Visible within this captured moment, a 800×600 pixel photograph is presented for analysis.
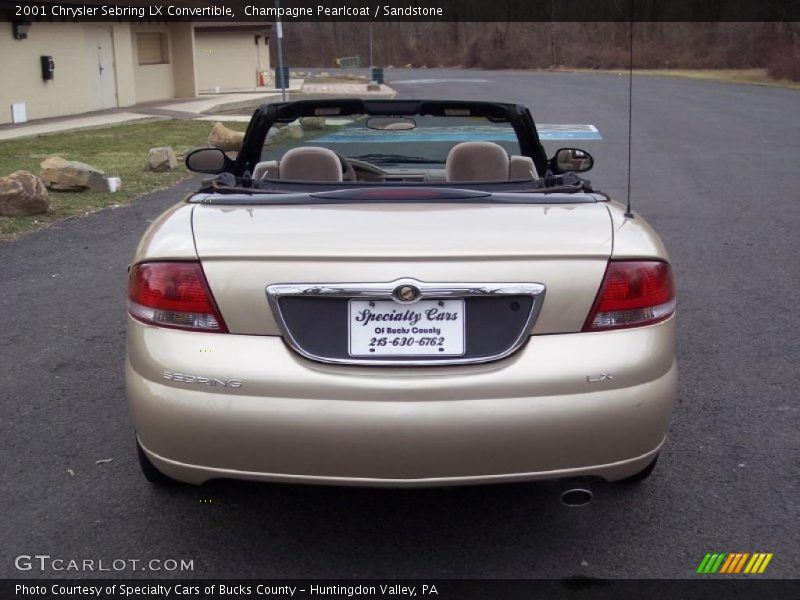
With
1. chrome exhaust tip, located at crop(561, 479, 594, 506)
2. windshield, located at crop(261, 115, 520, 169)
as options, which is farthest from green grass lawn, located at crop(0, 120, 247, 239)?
chrome exhaust tip, located at crop(561, 479, 594, 506)

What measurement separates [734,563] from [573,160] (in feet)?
7.65

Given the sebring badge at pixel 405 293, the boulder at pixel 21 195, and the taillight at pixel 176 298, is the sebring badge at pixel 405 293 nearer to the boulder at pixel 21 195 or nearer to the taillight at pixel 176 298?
the taillight at pixel 176 298

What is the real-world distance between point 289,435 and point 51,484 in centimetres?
145

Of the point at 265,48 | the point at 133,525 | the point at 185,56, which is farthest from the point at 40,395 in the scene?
the point at 265,48

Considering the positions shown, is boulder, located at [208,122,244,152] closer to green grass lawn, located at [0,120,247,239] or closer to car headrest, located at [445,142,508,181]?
green grass lawn, located at [0,120,247,239]

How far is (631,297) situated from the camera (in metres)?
2.96

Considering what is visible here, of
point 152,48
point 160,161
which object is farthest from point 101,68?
point 160,161

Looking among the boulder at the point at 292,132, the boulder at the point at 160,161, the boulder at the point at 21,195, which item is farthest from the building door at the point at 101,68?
the boulder at the point at 21,195

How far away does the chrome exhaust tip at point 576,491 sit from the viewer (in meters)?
2.99

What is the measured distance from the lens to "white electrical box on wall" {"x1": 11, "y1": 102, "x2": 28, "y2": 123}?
2150cm

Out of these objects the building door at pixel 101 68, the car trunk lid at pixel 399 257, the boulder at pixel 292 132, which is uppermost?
the building door at pixel 101 68

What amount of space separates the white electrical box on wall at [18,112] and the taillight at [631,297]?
21.2m

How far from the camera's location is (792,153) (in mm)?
15852

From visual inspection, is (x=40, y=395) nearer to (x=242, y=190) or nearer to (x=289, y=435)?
(x=242, y=190)
